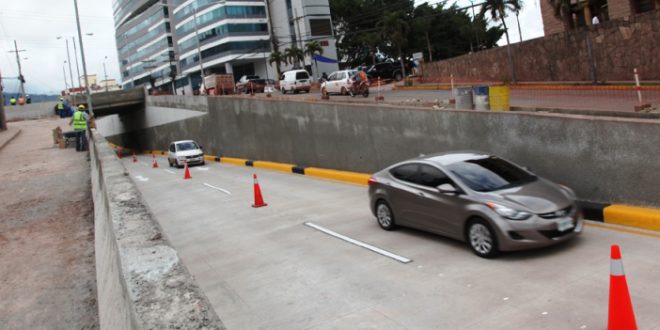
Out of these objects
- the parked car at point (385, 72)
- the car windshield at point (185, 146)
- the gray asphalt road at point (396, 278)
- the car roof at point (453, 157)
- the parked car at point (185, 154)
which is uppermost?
the parked car at point (385, 72)

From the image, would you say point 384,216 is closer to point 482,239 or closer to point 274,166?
point 482,239

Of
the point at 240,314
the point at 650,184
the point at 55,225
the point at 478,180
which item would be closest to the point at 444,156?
the point at 478,180

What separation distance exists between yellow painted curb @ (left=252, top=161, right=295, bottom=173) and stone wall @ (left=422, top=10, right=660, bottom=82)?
14.1 m

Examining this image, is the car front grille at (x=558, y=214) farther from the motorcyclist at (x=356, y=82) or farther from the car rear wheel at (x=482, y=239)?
the motorcyclist at (x=356, y=82)

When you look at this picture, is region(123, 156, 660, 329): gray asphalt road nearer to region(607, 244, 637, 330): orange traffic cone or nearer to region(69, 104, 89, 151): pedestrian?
region(607, 244, 637, 330): orange traffic cone

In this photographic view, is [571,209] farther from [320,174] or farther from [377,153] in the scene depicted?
[320,174]

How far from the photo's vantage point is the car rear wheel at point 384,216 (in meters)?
11.0

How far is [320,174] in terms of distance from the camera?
20859mm

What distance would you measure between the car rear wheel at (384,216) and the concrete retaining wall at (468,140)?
359 cm

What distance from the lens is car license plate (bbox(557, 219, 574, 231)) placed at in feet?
27.4

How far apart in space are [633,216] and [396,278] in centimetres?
456

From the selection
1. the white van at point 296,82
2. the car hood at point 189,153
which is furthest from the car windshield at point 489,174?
the white van at point 296,82

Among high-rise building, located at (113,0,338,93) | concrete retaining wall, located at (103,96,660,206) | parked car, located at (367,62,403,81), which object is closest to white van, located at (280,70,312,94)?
parked car, located at (367,62,403,81)

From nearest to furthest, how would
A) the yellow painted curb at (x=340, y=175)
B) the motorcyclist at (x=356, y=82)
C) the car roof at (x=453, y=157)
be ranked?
the car roof at (x=453, y=157), the yellow painted curb at (x=340, y=175), the motorcyclist at (x=356, y=82)
